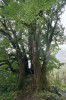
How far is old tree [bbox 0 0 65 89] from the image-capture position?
1838 centimetres

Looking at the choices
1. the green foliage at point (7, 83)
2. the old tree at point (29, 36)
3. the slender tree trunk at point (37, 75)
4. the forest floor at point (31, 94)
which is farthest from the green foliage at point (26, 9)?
the green foliage at point (7, 83)

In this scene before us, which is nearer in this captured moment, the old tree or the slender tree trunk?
the old tree

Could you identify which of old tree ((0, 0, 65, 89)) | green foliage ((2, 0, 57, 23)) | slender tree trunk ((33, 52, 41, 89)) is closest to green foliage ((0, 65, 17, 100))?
old tree ((0, 0, 65, 89))

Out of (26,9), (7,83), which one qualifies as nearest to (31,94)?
(7,83)

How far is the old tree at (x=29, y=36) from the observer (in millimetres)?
18375

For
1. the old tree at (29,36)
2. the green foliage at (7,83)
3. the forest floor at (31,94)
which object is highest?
the old tree at (29,36)

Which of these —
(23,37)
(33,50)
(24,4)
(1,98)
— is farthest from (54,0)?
(1,98)

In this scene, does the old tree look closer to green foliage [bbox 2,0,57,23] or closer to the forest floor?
green foliage [bbox 2,0,57,23]

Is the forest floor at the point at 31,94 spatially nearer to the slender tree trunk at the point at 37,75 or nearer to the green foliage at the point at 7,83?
the slender tree trunk at the point at 37,75

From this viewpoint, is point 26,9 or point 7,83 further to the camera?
point 7,83

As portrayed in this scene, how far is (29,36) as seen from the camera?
2352 centimetres

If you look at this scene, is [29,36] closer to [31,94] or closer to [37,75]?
[37,75]

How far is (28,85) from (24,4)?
8423 mm

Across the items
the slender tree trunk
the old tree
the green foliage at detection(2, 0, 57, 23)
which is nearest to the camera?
the green foliage at detection(2, 0, 57, 23)
